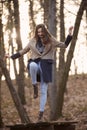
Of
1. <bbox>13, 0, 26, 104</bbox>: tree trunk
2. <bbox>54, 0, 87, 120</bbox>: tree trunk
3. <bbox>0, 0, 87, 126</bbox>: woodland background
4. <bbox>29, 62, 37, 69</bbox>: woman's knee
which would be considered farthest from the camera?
<bbox>13, 0, 26, 104</bbox>: tree trunk

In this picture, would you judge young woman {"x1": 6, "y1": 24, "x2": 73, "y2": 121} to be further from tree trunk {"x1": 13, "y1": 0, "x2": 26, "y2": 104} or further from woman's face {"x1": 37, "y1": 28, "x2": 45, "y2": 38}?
tree trunk {"x1": 13, "y1": 0, "x2": 26, "y2": 104}

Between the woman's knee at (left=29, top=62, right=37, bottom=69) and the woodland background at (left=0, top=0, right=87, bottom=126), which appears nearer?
the woman's knee at (left=29, top=62, right=37, bottom=69)

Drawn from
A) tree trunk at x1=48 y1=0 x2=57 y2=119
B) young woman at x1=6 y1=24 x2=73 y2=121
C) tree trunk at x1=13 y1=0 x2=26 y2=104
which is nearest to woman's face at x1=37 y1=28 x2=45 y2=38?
young woman at x1=6 y1=24 x2=73 y2=121

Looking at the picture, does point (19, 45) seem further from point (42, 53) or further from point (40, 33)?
point (40, 33)

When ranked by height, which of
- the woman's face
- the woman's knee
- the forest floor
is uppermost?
the woman's face

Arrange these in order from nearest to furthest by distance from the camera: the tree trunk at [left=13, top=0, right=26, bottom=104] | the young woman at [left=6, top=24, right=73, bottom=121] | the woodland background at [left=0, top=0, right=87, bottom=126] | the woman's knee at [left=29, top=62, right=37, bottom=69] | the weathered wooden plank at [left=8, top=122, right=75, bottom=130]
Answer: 1. the woman's knee at [left=29, top=62, right=37, bottom=69]
2. the weathered wooden plank at [left=8, top=122, right=75, bottom=130]
3. the young woman at [left=6, top=24, right=73, bottom=121]
4. the woodland background at [left=0, top=0, right=87, bottom=126]
5. the tree trunk at [left=13, top=0, right=26, bottom=104]

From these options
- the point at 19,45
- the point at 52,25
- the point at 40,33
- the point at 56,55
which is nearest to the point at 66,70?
the point at 52,25

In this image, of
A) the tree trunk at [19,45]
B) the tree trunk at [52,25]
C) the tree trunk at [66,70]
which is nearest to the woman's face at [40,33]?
the tree trunk at [66,70]

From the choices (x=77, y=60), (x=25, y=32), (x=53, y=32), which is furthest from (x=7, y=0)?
(x=77, y=60)

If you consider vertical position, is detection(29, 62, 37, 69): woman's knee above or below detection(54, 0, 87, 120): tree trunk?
above

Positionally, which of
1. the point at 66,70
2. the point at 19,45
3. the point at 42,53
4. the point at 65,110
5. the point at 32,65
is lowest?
the point at 65,110

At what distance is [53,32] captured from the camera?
16234mm

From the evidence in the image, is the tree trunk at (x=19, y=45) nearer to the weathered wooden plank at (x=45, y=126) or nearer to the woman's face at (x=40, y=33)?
the weathered wooden plank at (x=45, y=126)

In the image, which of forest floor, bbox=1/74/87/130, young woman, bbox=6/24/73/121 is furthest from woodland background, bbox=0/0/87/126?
young woman, bbox=6/24/73/121
